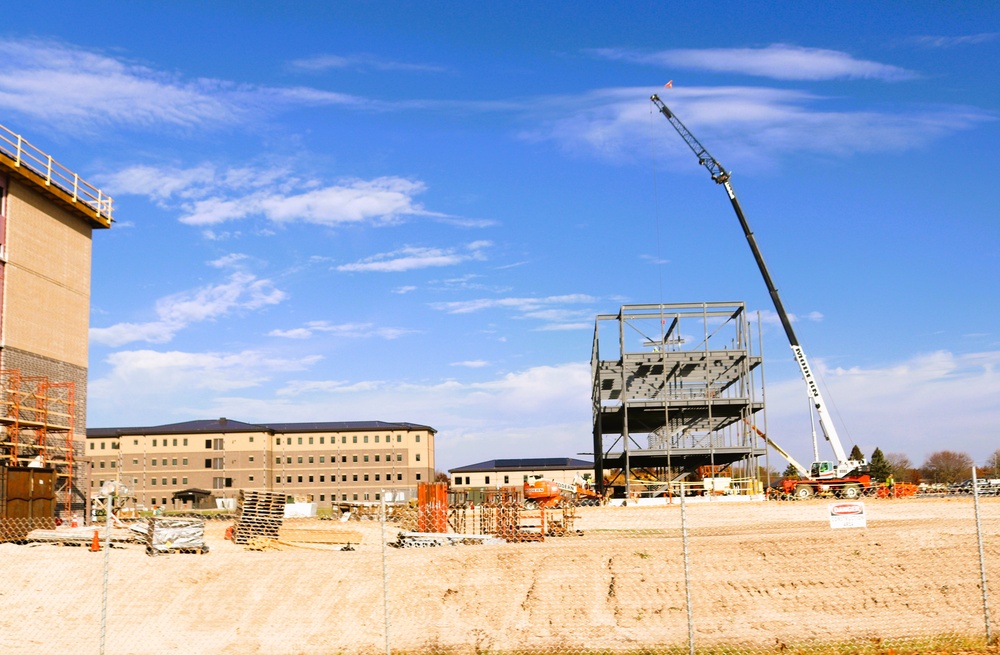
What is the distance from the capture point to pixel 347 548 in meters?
28.3

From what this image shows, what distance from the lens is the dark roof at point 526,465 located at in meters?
109

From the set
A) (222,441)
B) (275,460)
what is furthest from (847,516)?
(222,441)

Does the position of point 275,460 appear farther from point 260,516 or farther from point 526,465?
point 260,516

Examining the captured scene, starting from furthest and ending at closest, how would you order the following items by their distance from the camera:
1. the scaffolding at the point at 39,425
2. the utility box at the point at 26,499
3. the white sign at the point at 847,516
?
the scaffolding at the point at 39,425 < the utility box at the point at 26,499 < the white sign at the point at 847,516

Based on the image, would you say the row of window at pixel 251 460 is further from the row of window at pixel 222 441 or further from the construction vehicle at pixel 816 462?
the construction vehicle at pixel 816 462

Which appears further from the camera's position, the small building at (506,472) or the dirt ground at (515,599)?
the small building at (506,472)

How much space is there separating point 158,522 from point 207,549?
1.68 meters

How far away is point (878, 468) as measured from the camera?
10019cm

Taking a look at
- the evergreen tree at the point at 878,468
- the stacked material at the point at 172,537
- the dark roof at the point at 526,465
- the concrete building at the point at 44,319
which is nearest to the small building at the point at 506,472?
the dark roof at the point at 526,465

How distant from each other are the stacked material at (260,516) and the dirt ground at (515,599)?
8.71 m

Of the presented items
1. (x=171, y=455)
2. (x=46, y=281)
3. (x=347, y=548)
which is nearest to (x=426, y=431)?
(x=171, y=455)

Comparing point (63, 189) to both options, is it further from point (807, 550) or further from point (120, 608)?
point (807, 550)

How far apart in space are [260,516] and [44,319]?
14256 mm

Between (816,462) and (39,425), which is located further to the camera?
(816,462)
